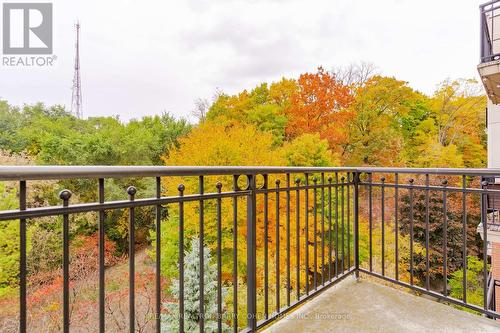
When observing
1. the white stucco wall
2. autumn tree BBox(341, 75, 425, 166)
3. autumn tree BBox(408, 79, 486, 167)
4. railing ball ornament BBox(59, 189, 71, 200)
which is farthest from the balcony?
autumn tree BBox(408, 79, 486, 167)

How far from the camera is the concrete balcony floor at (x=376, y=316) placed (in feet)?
5.74

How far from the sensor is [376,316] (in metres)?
1.89

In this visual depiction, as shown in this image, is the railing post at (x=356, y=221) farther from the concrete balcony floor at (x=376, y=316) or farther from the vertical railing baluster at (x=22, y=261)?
the vertical railing baluster at (x=22, y=261)

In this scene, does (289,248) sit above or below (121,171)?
below

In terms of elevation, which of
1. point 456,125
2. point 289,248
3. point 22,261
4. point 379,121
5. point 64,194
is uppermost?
point 379,121

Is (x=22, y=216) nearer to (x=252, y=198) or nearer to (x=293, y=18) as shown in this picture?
(x=252, y=198)

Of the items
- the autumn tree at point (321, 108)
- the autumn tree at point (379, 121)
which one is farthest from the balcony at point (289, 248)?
the autumn tree at point (379, 121)

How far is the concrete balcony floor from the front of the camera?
1749 millimetres

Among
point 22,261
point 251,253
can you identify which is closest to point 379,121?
point 251,253

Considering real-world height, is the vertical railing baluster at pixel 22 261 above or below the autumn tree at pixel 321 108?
below

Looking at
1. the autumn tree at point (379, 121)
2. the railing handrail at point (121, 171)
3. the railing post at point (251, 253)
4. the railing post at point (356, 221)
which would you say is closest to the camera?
the railing handrail at point (121, 171)

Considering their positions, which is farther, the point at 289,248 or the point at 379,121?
the point at 379,121

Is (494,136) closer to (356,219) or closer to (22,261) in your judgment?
(356,219)

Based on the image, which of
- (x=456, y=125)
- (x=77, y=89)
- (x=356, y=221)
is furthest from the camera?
(x=77, y=89)
